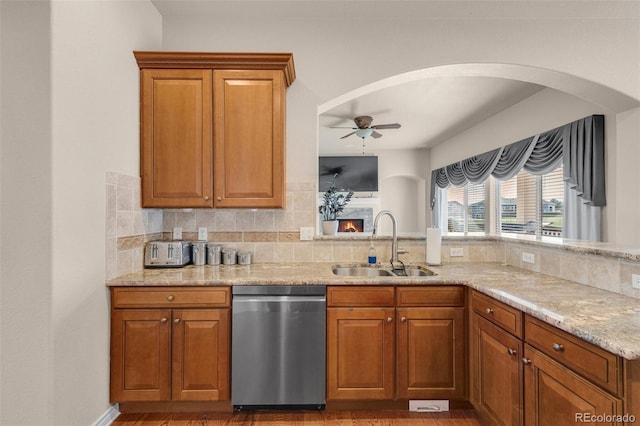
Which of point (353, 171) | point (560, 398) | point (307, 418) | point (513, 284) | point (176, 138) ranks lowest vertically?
point (307, 418)

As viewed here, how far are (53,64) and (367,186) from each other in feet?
20.7

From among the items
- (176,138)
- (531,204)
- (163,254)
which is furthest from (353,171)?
(163,254)

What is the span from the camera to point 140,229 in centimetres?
245

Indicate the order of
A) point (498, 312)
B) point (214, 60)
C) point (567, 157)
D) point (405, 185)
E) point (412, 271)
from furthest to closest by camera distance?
point (405, 185)
point (567, 157)
point (412, 271)
point (214, 60)
point (498, 312)

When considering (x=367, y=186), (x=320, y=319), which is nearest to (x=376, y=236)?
(x=320, y=319)

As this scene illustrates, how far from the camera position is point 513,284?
2000mm

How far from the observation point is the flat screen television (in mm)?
7488

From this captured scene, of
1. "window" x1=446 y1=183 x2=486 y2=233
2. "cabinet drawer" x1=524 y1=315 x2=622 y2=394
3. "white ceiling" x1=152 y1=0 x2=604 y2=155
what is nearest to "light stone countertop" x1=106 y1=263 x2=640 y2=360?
"cabinet drawer" x1=524 y1=315 x2=622 y2=394

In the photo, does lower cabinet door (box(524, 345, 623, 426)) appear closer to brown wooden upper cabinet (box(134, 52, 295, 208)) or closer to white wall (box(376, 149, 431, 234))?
brown wooden upper cabinet (box(134, 52, 295, 208))

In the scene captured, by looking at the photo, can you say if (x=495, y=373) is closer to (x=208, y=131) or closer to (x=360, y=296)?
(x=360, y=296)

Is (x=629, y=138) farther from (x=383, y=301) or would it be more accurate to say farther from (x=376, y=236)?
(x=383, y=301)

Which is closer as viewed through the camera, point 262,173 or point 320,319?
point 320,319

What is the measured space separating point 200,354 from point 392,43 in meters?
2.74

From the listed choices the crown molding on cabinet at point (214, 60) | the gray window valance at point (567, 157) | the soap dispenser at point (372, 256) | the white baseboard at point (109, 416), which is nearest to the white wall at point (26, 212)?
the white baseboard at point (109, 416)
